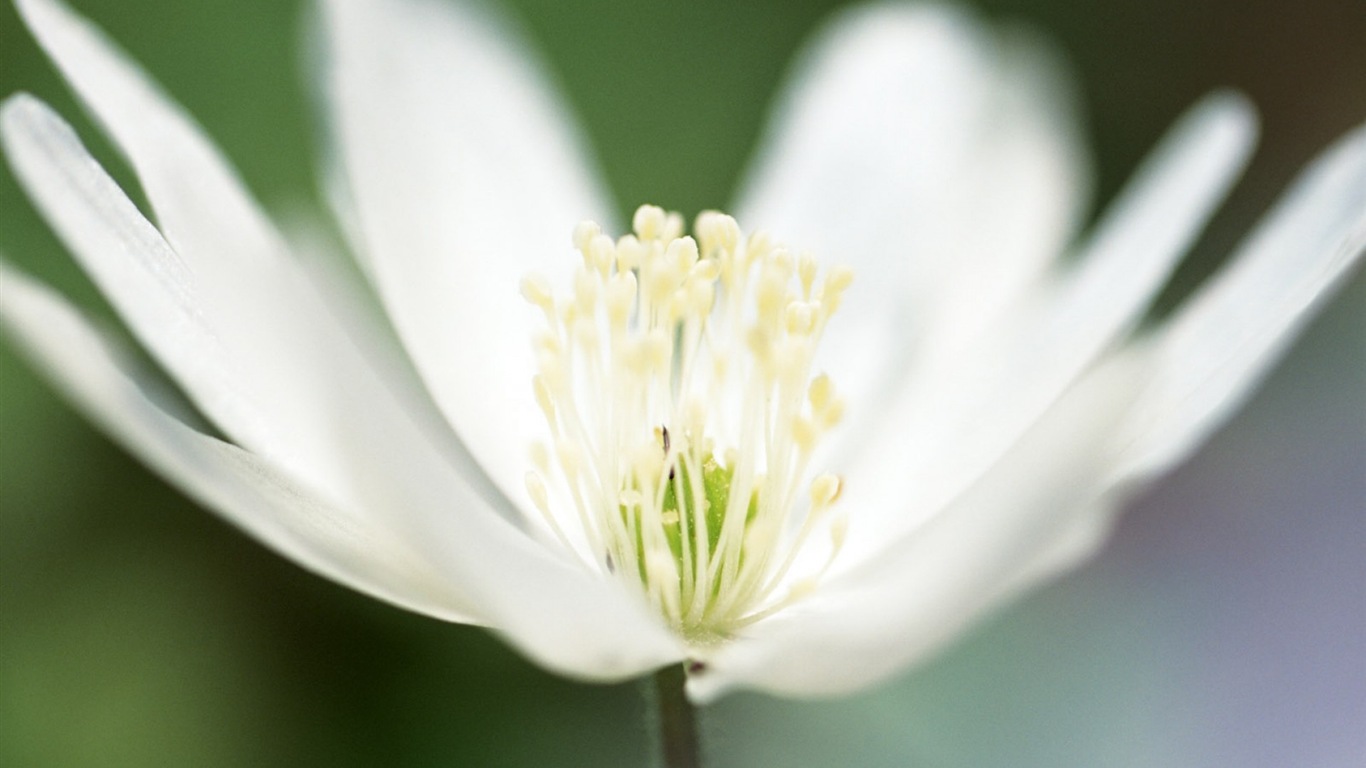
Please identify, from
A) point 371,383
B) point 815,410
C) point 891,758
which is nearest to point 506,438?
point 815,410

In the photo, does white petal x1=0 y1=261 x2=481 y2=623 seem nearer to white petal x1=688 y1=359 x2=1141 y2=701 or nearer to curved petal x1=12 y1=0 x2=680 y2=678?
curved petal x1=12 y1=0 x2=680 y2=678

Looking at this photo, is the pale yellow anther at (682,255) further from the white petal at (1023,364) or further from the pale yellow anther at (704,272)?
the white petal at (1023,364)

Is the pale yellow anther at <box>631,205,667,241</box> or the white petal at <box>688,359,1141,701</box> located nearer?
the white petal at <box>688,359,1141,701</box>

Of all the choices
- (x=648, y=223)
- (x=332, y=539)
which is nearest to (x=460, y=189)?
(x=648, y=223)

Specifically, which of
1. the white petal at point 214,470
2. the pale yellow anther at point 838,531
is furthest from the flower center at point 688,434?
the white petal at point 214,470

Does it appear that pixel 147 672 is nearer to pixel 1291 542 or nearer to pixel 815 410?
pixel 815 410

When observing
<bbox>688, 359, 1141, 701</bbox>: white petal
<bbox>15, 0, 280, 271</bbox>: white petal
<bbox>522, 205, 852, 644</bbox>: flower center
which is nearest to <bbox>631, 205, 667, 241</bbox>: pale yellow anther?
<bbox>522, 205, 852, 644</bbox>: flower center
